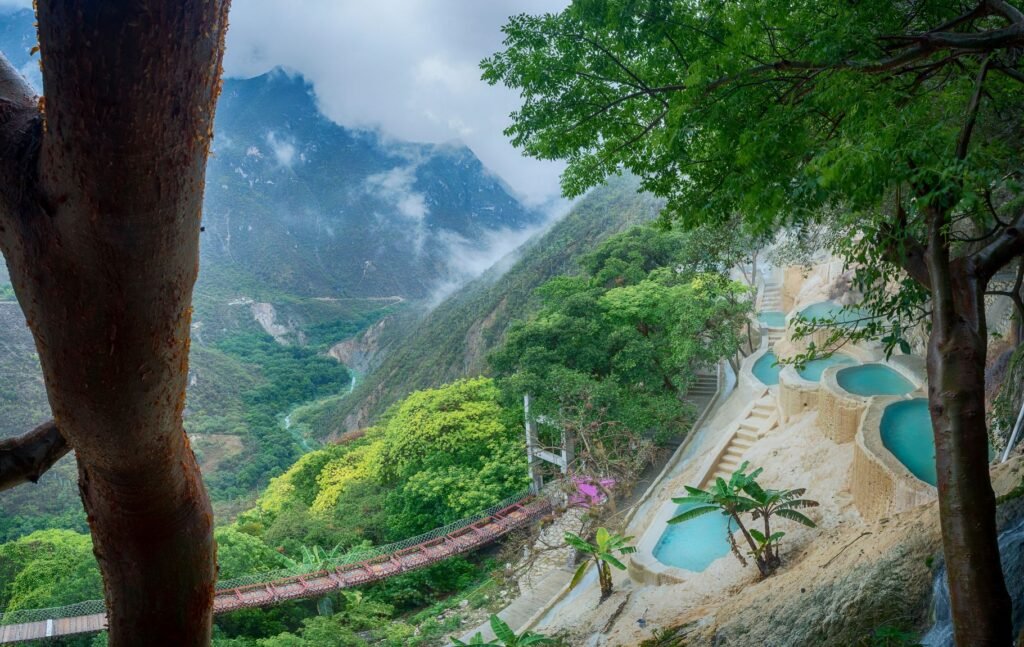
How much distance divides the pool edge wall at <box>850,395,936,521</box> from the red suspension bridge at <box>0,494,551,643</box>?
746 centimetres

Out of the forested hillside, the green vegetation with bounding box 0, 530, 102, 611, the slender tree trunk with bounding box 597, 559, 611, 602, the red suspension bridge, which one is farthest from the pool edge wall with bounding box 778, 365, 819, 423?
the forested hillside

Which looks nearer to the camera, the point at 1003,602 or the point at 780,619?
the point at 1003,602

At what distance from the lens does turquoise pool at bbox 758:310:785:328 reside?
65.5ft

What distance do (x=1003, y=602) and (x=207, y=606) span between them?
3.05 m

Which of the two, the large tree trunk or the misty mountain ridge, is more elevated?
the misty mountain ridge

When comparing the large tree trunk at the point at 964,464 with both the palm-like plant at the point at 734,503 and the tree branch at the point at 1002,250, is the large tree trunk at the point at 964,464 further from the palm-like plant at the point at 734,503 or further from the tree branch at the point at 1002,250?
the palm-like plant at the point at 734,503

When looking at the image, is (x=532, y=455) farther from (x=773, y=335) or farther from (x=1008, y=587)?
(x=1008, y=587)

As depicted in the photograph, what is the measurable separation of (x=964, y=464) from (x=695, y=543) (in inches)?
259

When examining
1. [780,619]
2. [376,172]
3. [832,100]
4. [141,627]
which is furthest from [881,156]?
[376,172]

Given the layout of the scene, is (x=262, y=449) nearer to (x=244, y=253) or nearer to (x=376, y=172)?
(x=244, y=253)

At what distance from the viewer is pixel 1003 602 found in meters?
2.62

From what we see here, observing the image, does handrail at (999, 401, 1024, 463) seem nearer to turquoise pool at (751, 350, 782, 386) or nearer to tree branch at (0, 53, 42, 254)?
tree branch at (0, 53, 42, 254)

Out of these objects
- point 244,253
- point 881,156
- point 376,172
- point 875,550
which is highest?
point 376,172

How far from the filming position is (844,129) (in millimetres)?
2928
